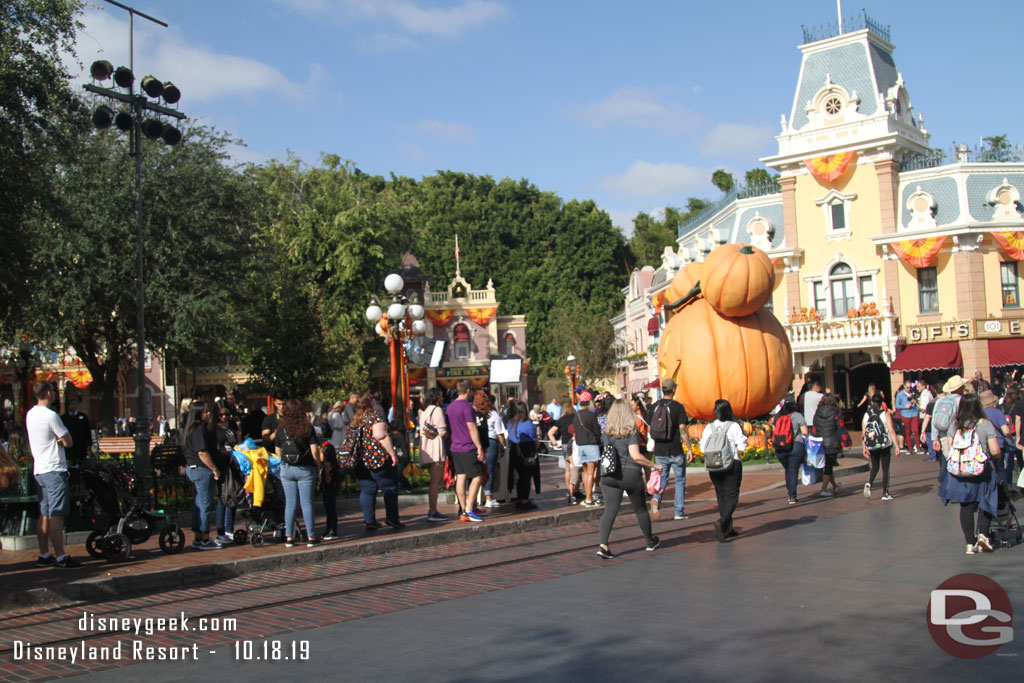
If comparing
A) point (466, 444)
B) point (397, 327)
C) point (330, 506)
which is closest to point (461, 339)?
point (397, 327)

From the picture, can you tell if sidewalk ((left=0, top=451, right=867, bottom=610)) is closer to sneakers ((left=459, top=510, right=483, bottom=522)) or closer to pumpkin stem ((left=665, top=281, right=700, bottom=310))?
sneakers ((left=459, top=510, right=483, bottom=522))

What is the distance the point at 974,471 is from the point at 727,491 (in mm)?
2761

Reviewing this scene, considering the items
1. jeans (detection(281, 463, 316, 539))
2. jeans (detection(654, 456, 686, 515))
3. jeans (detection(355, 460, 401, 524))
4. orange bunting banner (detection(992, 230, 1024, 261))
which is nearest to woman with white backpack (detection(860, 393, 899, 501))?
jeans (detection(654, 456, 686, 515))

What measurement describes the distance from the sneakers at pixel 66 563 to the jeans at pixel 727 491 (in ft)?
22.6

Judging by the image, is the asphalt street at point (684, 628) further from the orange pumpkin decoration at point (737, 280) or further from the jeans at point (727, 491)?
the orange pumpkin decoration at point (737, 280)

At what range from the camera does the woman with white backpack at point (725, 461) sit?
35.9 ft

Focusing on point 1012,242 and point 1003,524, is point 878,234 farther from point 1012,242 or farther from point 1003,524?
point 1003,524

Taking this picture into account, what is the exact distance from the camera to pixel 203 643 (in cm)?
696

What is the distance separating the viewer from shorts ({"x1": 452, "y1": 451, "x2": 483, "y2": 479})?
483 inches

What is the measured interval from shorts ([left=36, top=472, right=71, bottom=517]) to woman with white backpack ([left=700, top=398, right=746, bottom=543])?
6.83 metres

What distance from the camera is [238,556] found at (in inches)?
406

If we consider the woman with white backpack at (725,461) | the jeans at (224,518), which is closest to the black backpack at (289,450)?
the jeans at (224,518)

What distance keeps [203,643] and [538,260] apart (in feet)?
184

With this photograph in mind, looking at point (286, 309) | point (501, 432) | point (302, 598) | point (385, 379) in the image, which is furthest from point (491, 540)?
point (385, 379)
